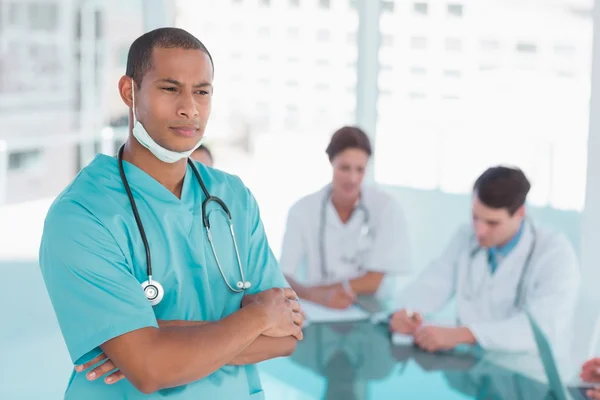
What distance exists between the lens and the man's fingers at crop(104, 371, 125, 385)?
1.05 metres

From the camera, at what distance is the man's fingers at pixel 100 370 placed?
105cm

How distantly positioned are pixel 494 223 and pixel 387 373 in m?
0.63

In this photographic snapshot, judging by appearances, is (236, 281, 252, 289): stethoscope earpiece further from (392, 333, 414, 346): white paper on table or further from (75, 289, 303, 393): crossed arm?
(392, 333, 414, 346): white paper on table

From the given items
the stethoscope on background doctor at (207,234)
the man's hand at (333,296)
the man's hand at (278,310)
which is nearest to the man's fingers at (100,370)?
the stethoscope on background doctor at (207,234)

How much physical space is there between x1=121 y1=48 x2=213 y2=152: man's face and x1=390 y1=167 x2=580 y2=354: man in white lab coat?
1.13 metres

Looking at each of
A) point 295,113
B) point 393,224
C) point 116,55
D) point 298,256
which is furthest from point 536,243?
point 116,55

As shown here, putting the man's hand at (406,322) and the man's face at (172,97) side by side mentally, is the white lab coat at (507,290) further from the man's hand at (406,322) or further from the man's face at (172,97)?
the man's face at (172,97)

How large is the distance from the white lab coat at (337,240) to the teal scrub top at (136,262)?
4.93 feet

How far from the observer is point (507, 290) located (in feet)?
7.38

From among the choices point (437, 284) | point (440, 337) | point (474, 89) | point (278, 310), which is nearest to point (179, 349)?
point (278, 310)

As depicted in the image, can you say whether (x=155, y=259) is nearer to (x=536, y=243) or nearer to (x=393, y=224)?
(x=536, y=243)

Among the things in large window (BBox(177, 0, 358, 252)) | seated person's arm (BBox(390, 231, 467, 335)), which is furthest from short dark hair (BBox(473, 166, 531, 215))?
large window (BBox(177, 0, 358, 252))

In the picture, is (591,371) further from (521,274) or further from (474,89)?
(474,89)

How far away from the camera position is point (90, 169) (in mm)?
1101
